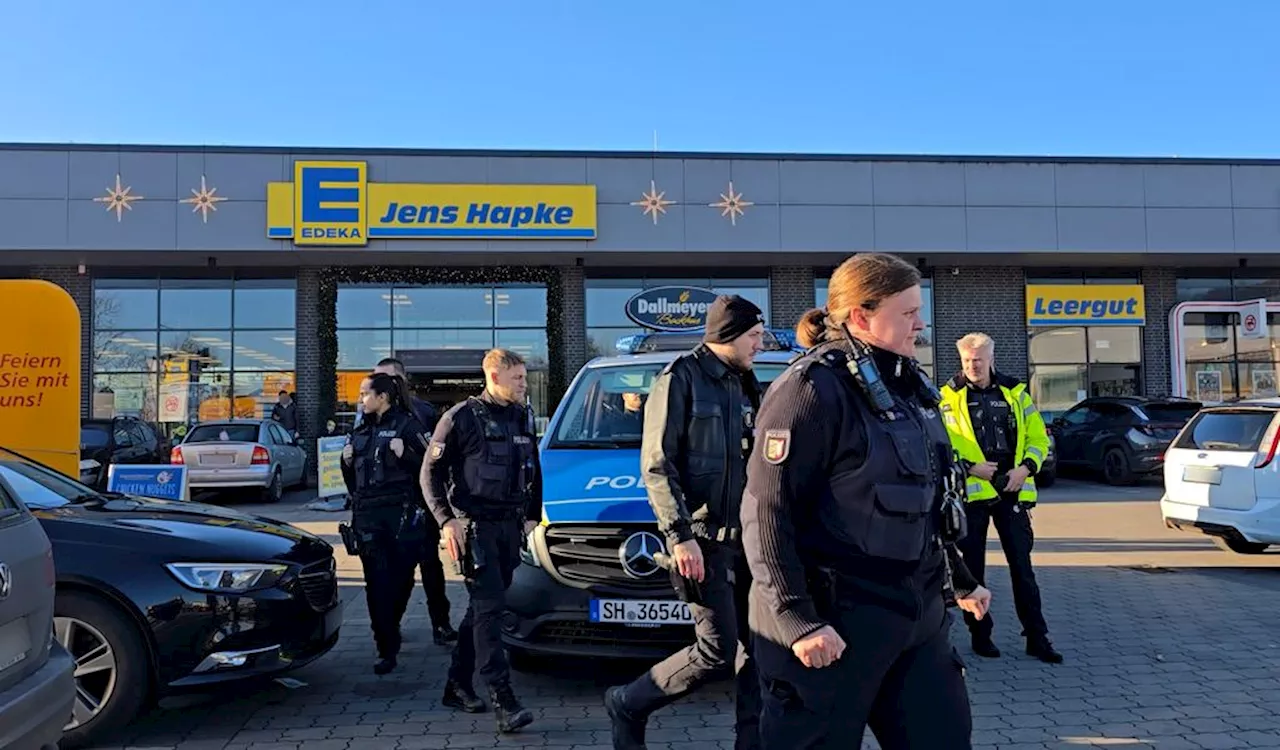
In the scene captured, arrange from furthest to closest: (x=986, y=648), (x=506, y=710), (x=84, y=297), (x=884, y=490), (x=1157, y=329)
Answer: (x=1157, y=329) < (x=84, y=297) < (x=986, y=648) < (x=506, y=710) < (x=884, y=490)

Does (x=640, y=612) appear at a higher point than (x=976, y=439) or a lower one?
lower

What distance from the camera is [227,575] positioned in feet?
13.6

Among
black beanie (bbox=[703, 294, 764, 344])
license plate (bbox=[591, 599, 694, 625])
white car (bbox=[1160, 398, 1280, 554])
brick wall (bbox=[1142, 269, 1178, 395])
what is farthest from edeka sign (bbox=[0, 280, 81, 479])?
brick wall (bbox=[1142, 269, 1178, 395])

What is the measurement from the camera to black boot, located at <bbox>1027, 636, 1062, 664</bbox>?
5.18m

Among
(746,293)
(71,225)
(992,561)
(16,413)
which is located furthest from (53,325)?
(746,293)

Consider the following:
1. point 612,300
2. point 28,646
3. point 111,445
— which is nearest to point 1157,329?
point 612,300

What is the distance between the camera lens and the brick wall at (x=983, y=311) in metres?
19.9

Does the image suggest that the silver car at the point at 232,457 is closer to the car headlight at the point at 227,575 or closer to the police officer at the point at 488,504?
the car headlight at the point at 227,575

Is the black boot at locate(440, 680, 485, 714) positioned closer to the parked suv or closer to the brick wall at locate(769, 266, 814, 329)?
the parked suv

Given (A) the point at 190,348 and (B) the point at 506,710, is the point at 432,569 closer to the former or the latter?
(B) the point at 506,710

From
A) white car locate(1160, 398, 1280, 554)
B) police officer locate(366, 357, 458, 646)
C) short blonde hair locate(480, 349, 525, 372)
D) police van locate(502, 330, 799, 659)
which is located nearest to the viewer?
police van locate(502, 330, 799, 659)

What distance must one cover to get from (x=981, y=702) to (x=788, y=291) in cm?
1531

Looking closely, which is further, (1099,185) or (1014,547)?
(1099,185)

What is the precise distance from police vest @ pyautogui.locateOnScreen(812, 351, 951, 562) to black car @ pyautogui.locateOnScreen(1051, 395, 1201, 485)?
13341mm
